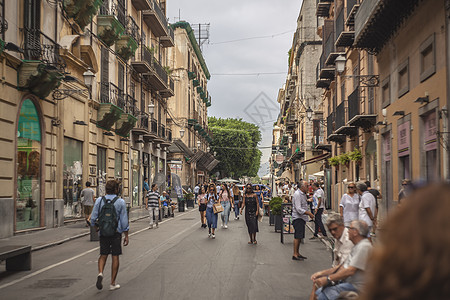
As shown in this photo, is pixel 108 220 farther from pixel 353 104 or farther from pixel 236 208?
pixel 236 208

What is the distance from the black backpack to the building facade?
8264mm

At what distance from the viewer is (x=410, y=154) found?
15961 millimetres

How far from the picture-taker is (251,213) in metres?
14.7

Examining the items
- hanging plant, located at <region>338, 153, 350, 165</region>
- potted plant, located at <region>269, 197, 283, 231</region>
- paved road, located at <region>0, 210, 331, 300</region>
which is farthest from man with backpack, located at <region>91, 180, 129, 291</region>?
A: hanging plant, located at <region>338, 153, 350, 165</region>

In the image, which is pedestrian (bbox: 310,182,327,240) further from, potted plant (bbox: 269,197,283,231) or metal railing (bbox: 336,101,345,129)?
metal railing (bbox: 336,101,345,129)

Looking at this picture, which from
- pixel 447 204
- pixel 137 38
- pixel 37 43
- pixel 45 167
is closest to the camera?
pixel 447 204

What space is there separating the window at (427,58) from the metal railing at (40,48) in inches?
449

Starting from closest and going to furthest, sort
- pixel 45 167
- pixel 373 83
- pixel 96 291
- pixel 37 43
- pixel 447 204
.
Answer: pixel 447 204
pixel 96 291
pixel 37 43
pixel 45 167
pixel 373 83

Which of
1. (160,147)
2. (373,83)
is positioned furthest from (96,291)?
(160,147)

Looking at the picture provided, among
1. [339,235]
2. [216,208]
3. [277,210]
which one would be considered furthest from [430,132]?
[339,235]

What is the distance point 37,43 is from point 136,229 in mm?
7337

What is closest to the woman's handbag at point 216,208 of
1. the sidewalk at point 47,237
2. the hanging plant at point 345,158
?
the sidewalk at point 47,237

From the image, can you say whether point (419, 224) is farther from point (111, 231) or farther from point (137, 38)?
point (137, 38)

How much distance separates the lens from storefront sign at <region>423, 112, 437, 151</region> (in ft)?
45.9
